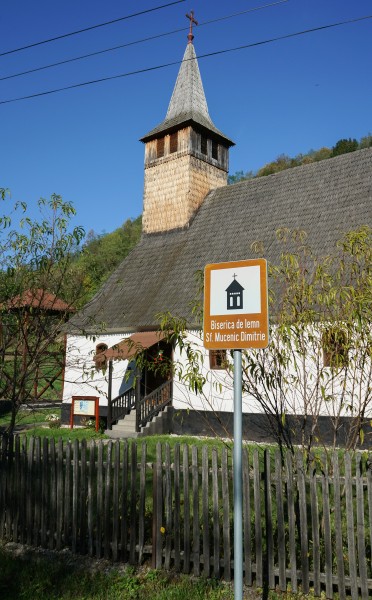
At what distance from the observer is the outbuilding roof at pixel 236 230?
15.8 metres

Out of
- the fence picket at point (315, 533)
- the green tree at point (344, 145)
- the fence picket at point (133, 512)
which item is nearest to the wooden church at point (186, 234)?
the fence picket at point (133, 512)

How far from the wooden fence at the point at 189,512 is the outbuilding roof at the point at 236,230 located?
28.2 ft

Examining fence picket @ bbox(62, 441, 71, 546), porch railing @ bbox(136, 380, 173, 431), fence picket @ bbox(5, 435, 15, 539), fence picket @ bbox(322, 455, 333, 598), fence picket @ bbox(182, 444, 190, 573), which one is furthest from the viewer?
porch railing @ bbox(136, 380, 173, 431)

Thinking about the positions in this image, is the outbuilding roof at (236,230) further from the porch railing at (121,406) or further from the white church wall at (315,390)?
the white church wall at (315,390)

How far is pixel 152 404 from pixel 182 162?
11.1 m

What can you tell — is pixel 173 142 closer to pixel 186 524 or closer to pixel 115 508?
pixel 115 508

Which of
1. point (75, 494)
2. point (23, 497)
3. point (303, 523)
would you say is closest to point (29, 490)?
point (23, 497)

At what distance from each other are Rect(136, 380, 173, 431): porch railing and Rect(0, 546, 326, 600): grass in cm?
935

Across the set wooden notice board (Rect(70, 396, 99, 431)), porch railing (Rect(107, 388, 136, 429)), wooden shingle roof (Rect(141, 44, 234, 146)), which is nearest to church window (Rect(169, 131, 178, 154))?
wooden shingle roof (Rect(141, 44, 234, 146))

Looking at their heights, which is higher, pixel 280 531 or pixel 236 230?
pixel 236 230

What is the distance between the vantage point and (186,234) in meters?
20.4

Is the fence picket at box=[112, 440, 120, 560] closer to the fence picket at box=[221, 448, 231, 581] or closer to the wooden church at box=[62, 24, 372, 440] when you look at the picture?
the fence picket at box=[221, 448, 231, 581]

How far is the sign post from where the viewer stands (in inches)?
136

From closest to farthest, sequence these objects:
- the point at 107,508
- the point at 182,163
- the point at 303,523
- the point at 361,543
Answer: the point at 361,543, the point at 303,523, the point at 107,508, the point at 182,163
